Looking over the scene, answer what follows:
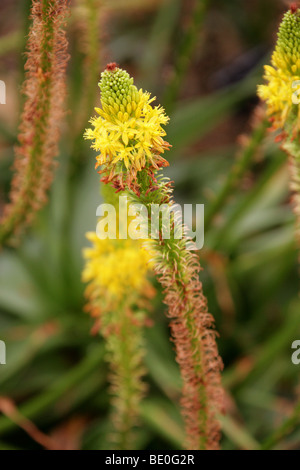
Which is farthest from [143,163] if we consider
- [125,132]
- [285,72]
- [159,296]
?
[159,296]

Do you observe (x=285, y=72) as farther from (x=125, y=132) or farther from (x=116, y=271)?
(x=116, y=271)

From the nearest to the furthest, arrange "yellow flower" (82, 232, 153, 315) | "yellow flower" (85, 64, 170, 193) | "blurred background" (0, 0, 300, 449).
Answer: "yellow flower" (85, 64, 170, 193) → "yellow flower" (82, 232, 153, 315) → "blurred background" (0, 0, 300, 449)

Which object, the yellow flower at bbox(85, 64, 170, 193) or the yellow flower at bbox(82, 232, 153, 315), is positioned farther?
the yellow flower at bbox(82, 232, 153, 315)

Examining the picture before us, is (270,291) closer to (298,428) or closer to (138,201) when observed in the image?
(298,428)

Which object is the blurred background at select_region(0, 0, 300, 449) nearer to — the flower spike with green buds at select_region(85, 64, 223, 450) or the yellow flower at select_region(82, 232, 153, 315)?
the yellow flower at select_region(82, 232, 153, 315)

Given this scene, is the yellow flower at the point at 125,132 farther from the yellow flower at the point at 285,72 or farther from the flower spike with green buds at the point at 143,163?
the yellow flower at the point at 285,72

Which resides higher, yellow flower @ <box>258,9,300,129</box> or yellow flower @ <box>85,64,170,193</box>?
yellow flower @ <box>258,9,300,129</box>

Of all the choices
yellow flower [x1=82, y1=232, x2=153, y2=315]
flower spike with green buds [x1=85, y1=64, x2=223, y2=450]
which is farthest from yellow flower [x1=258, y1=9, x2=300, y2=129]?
yellow flower [x1=82, y1=232, x2=153, y2=315]
